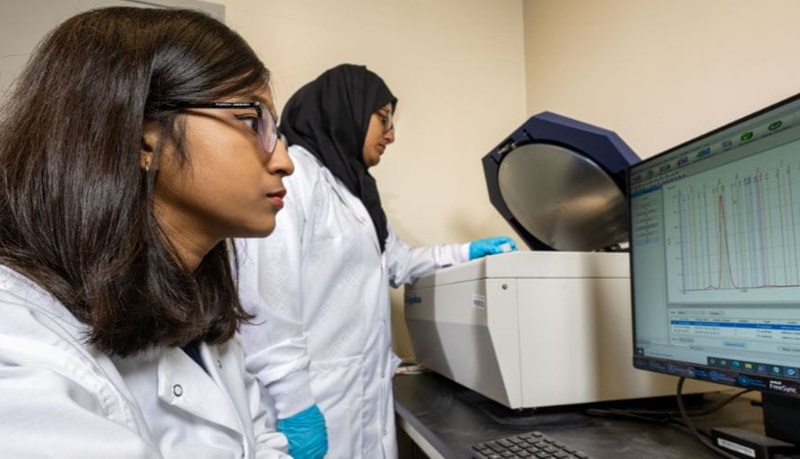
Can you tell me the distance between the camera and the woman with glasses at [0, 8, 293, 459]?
413 millimetres

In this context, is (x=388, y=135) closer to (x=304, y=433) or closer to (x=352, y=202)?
(x=352, y=202)

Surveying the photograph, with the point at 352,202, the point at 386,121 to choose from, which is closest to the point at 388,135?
the point at 386,121

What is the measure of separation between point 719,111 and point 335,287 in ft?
3.64

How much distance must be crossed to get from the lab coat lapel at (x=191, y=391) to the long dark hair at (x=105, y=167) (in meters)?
0.03

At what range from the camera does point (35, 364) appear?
14.7 inches

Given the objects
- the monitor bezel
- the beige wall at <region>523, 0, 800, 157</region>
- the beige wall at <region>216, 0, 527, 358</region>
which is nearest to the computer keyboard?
the monitor bezel

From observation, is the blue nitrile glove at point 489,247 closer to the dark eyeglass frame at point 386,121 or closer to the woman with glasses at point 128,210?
the dark eyeglass frame at point 386,121

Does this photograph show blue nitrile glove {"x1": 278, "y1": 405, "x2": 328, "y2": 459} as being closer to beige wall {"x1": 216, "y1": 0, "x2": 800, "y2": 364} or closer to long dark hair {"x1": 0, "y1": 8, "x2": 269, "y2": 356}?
long dark hair {"x1": 0, "y1": 8, "x2": 269, "y2": 356}

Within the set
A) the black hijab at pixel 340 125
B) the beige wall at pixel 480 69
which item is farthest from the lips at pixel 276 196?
the beige wall at pixel 480 69

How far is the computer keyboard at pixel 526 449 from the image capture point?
2.08 feet

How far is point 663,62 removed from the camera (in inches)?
54.9

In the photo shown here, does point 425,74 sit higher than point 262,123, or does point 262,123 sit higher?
point 425,74

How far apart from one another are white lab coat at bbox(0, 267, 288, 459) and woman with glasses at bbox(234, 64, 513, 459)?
1.32 feet

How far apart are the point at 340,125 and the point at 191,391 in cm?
97
